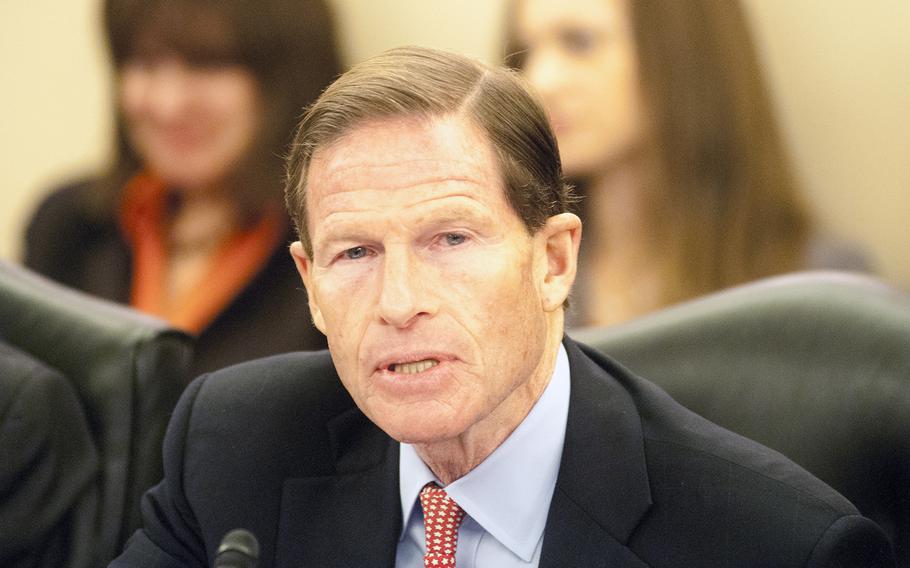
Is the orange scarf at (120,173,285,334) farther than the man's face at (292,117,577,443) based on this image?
Yes

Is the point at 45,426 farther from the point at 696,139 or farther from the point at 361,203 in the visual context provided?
the point at 696,139

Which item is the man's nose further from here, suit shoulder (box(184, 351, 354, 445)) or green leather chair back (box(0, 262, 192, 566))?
green leather chair back (box(0, 262, 192, 566))

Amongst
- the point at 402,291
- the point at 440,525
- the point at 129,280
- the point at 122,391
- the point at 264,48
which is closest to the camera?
the point at 402,291

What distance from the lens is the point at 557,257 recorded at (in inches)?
51.8

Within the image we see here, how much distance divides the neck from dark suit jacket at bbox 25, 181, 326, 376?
174cm

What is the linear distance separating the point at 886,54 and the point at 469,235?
77.9 inches

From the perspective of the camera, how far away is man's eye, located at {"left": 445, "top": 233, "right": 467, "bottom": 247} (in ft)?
3.99

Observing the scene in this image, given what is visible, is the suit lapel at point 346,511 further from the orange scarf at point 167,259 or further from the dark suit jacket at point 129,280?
the orange scarf at point 167,259

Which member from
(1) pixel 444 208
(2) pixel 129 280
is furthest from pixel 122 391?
(2) pixel 129 280

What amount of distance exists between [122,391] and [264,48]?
2.05 metres

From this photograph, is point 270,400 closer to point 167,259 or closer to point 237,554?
point 237,554

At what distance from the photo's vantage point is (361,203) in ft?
3.98

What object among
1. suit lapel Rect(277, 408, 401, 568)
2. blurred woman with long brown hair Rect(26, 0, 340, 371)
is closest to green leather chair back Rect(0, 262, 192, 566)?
suit lapel Rect(277, 408, 401, 568)

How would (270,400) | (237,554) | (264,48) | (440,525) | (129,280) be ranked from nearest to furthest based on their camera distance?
(237,554) → (440,525) → (270,400) → (264,48) → (129,280)
